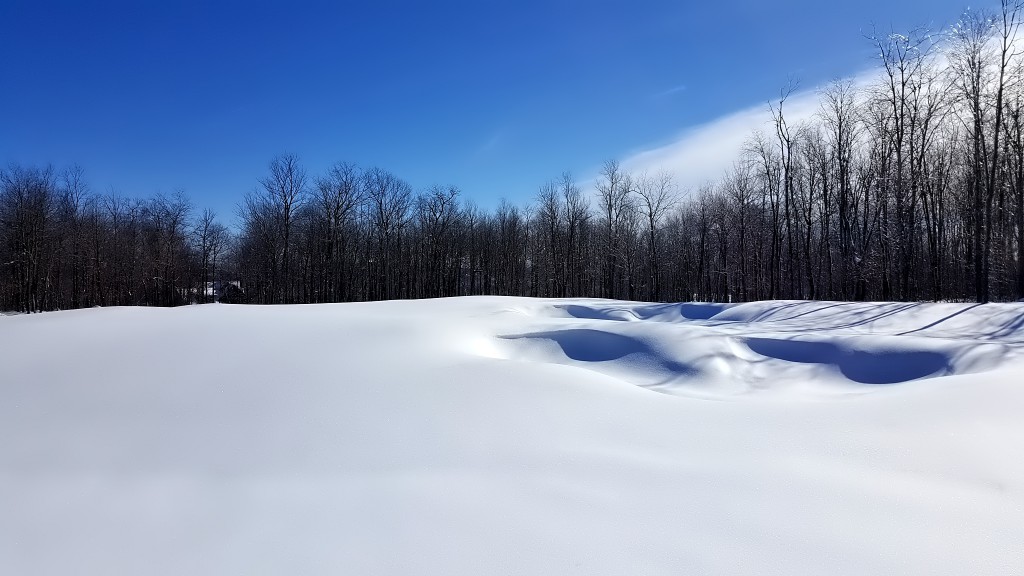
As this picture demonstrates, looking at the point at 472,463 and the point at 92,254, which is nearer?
the point at 472,463

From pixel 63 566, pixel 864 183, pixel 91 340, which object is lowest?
pixel 63 566

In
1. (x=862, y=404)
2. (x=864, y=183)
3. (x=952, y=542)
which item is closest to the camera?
(x=952, y=542)

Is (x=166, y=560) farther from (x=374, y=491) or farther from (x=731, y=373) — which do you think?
(x=731, y=373)

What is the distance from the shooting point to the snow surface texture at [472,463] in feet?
6.17

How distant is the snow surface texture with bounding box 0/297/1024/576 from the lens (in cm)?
188

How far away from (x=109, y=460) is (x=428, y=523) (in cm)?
218

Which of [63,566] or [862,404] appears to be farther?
[862,404]

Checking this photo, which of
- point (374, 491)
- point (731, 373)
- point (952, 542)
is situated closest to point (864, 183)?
point (731, 373)

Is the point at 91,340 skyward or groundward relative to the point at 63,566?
skyward

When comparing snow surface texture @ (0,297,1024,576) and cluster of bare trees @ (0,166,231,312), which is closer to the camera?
snow surface texture @ (0,297,1024,576)

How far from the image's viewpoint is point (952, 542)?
184 centimetres

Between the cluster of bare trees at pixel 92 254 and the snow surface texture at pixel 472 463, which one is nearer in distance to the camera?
the snow surface texture at pixel 472 463

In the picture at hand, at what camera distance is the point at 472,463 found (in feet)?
8.62

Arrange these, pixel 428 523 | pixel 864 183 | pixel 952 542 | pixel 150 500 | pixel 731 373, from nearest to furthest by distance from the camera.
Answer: pixel 952 542, pixel 428 523, pixel 150 500, pixel 731 373, pixel 864 183
